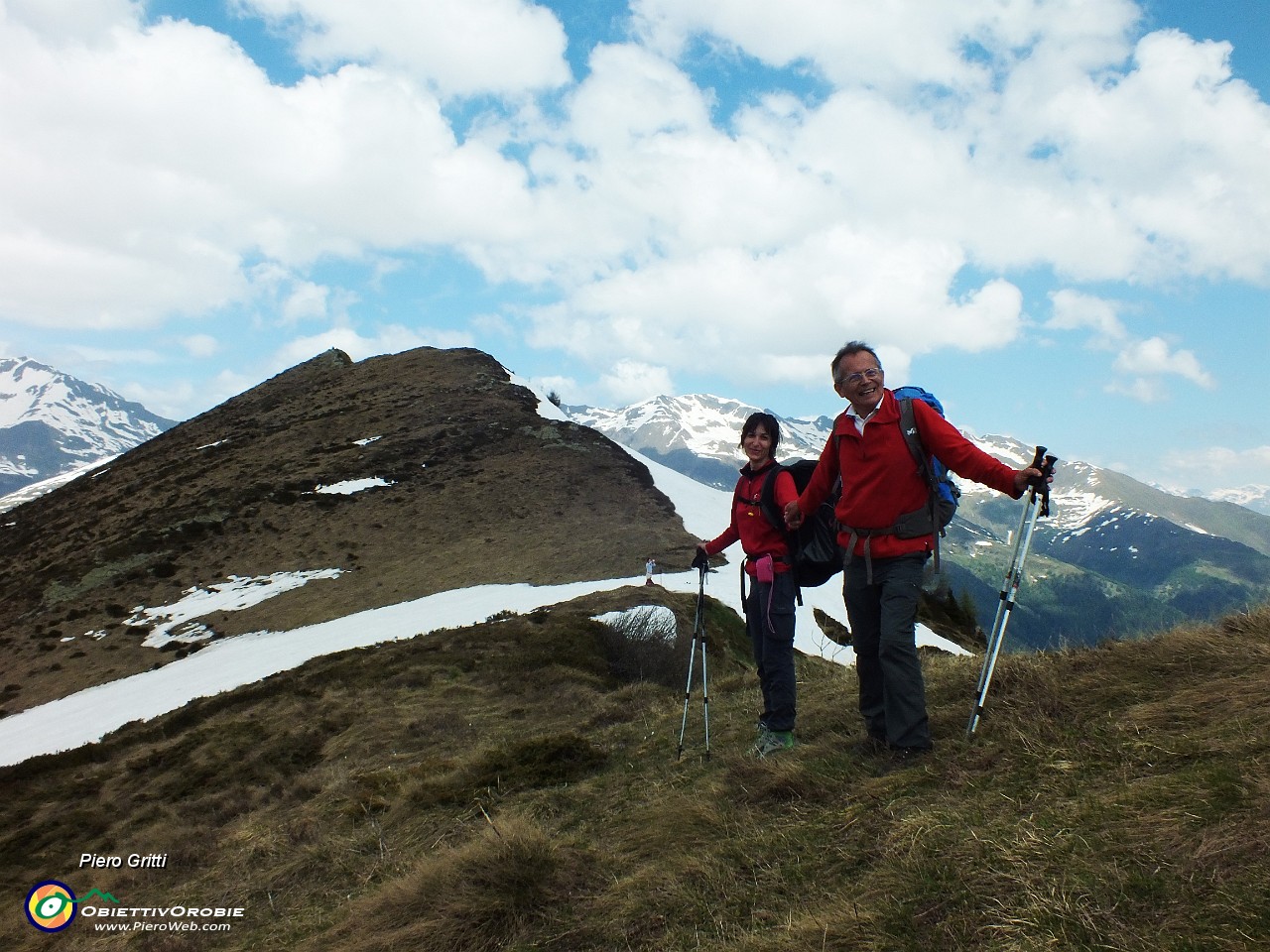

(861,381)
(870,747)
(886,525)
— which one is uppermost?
(861,381)

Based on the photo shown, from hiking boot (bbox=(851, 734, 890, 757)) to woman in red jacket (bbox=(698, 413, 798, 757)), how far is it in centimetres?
97

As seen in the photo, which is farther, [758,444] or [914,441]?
[758,444]

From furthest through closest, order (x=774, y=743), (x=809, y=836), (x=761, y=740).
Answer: (x=761, y=740), (x=774, y=743), (x=809, y=836)

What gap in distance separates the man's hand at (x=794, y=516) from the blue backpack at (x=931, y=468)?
113 centimetres

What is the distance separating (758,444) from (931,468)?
1943 mm

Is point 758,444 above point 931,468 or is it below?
above

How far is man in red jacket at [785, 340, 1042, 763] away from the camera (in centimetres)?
527

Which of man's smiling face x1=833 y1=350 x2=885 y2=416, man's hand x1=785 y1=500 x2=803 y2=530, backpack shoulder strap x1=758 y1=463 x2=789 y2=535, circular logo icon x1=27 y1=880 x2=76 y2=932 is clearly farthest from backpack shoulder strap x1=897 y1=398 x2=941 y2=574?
circular logo icon x1=27 y1=880 x2=76 y2=932

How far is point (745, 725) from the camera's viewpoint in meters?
8.28

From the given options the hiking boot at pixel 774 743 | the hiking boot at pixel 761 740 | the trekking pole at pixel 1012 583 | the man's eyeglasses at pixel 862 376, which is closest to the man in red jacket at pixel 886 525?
the man's eyeglasses at pixel 862 376

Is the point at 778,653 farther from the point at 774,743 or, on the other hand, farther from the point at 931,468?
the point at 931,468

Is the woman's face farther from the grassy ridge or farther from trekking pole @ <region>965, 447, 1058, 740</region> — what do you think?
the grassy ridge

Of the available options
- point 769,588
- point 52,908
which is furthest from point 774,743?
point 52,908

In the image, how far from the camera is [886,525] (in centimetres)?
550
